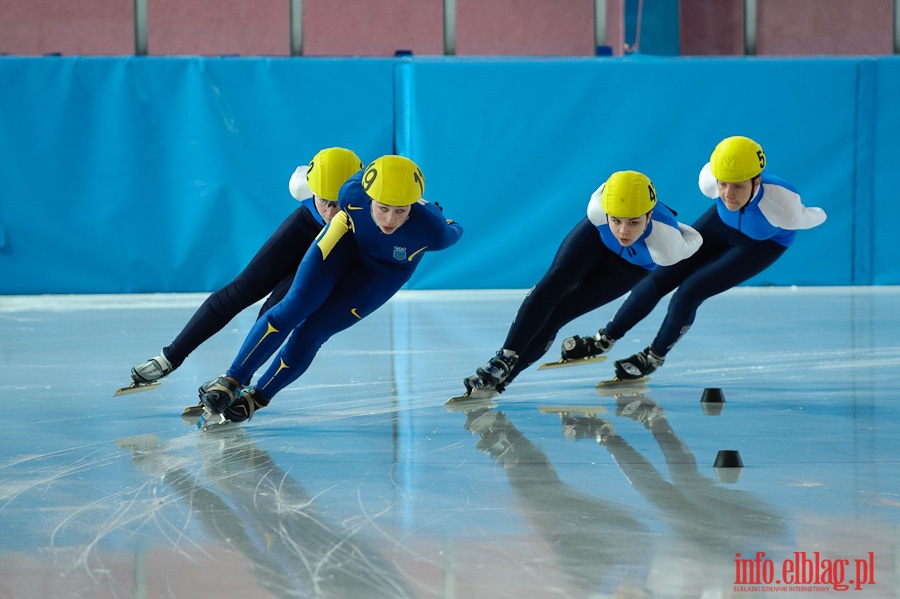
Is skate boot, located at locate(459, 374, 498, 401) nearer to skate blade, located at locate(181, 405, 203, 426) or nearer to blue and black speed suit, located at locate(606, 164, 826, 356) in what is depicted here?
blue and black speed suit, located at locate(606, 164, 826, 356)

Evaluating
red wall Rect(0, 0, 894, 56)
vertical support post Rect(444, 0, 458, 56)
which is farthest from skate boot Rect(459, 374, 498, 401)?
red wall Rect(0, 0, 894, 56)

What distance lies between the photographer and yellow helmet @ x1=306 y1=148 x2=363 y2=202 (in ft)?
12.3

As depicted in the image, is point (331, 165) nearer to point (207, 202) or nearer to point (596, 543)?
point (596, 543)

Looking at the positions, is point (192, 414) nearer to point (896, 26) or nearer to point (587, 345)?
point (587, 345)

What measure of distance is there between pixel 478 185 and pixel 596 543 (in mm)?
6739

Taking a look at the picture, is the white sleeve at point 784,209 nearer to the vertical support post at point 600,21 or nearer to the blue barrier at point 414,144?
the blue barrier at point 414,144

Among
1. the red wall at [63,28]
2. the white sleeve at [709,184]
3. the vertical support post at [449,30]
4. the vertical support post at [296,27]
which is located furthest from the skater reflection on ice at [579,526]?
the red wall at [63,28]

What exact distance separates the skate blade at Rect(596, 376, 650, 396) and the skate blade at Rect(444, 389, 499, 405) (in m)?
0.48

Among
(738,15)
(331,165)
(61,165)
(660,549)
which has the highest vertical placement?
(738,15)

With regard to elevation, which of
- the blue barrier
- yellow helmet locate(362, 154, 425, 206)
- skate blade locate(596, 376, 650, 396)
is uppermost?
the blue barrier

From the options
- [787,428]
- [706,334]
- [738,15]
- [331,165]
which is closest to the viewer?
[787,428]

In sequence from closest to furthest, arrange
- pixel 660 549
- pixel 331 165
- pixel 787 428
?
pixel 660 549 < pixel 787 428 < pixel 331 165

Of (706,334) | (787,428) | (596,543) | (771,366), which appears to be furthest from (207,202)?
(596,543)

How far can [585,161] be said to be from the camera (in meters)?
8.84
